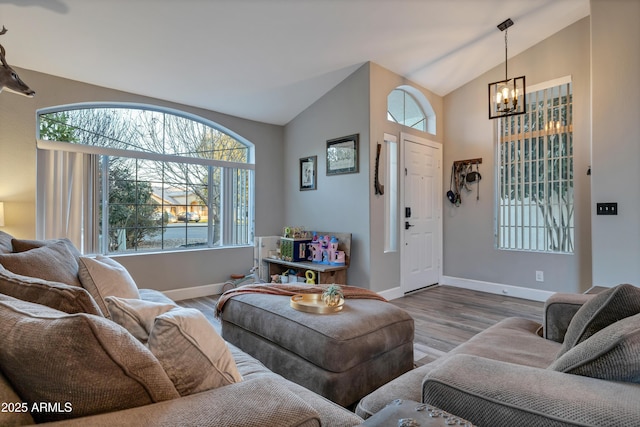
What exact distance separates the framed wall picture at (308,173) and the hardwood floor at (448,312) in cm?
194

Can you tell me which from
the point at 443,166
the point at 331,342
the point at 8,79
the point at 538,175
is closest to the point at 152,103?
the point at 8,79

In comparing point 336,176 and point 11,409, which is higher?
point 336,176

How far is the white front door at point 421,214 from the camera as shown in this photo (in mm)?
4406

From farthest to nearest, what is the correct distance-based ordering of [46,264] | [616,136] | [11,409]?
[616,136] → [46,264] → [11,409]

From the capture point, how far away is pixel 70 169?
3461mm

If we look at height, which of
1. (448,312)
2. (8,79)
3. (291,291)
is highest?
(8,79)

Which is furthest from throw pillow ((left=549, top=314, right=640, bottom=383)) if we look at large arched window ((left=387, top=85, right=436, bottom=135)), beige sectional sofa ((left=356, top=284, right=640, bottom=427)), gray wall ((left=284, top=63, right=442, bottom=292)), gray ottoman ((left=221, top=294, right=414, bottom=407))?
large arched window ((left=387, top=85, right=436, bottom=135))

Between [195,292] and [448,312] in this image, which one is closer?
[448,312]

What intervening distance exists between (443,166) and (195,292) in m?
4.10

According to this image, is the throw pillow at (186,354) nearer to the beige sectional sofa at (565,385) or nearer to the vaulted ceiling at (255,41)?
the beige sectional sofa at (565,385)

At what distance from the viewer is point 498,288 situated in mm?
4469

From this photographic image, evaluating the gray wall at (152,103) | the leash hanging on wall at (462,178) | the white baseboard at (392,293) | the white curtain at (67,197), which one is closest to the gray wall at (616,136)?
the leash hanging on wall at (462,178)

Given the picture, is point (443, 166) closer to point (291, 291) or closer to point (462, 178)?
point (462, 178)

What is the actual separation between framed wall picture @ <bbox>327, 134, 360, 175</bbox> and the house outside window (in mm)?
2130
